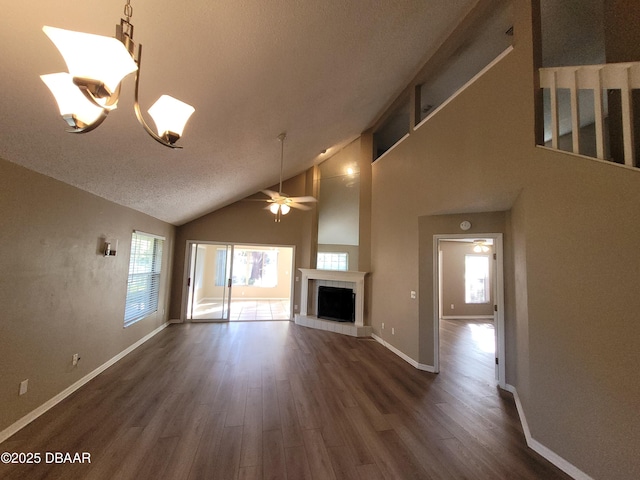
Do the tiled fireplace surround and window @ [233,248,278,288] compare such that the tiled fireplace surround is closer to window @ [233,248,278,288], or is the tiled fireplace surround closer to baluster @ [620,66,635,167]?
window @ [233,248,278,288]

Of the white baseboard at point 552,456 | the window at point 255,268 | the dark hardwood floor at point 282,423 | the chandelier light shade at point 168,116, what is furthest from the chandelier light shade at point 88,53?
the window at point 255,268

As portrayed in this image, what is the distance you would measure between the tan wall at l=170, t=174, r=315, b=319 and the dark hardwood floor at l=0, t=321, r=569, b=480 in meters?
2.84

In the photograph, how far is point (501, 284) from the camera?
3643mm

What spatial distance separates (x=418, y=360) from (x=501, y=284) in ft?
5.43

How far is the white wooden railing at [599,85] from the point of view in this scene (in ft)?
6.14

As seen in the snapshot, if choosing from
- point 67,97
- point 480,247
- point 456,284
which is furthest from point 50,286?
point 480,247

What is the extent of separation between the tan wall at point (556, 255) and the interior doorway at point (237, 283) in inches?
→ 205

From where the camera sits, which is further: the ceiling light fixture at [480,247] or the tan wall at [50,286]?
the ceiling light fixture at [480,247]

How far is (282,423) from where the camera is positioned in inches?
103

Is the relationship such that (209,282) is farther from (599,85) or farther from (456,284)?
(599,85)

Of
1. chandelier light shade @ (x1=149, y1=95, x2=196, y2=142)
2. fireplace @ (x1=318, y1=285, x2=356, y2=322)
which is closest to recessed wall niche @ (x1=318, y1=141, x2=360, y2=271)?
fireplace @ (x1=318, y1=285, x2=356, y2=322)

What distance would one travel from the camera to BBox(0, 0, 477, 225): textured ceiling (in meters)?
1.59

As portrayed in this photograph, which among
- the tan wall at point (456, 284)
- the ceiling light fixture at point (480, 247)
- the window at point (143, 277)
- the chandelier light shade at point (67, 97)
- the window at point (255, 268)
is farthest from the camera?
the window at point (255, 268)

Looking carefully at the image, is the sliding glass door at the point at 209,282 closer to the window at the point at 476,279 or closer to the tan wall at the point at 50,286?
the tan wall at the point at 50,286
